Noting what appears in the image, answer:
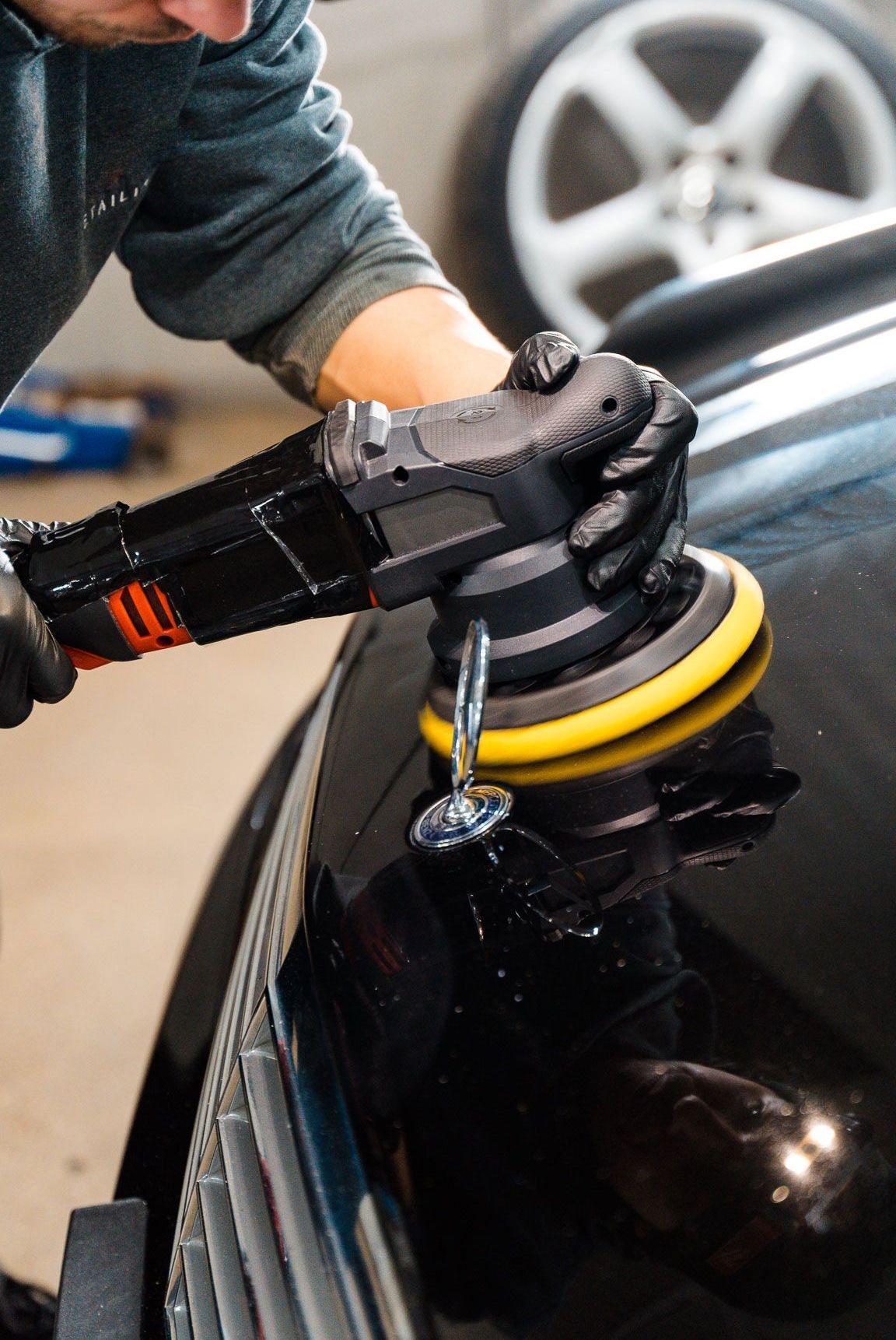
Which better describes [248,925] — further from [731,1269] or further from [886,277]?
[886,277]

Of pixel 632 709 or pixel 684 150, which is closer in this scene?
pixel 632 709

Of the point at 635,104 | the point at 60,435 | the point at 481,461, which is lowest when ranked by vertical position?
the point at 60,435

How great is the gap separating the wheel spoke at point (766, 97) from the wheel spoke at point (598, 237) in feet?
0.78

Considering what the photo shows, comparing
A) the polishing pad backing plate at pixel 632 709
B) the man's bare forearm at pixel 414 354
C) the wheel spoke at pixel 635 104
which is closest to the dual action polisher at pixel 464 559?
the polishing pad backing plate at pixel 632 709

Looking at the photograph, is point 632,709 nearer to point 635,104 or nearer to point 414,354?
point 414,354

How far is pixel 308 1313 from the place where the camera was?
2.04 ft

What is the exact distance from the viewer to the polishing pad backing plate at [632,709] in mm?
820

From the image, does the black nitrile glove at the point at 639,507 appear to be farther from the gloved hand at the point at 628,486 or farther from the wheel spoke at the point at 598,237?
the wheel spoke at the point at 598,237

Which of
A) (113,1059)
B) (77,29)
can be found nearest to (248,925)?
(77,29)

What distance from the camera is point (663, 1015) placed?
63 centimetres

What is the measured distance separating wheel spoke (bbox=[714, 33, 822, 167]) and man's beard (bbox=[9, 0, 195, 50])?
221 centimetres

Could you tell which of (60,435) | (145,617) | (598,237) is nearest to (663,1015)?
(145,617)

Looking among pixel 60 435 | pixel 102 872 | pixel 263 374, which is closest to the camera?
pixel 102 872

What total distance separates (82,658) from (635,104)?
235 cm
